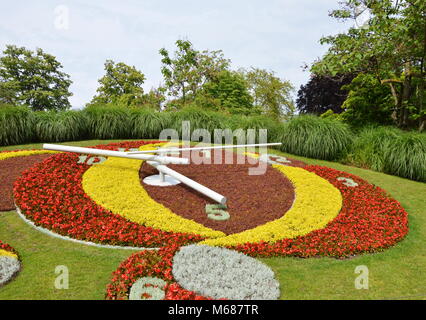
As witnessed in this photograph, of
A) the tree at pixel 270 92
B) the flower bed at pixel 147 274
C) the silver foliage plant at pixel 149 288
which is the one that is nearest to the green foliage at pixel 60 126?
the flower bed at pixel 147 274

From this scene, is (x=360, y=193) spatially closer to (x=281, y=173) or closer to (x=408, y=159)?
(x=281, y=173)

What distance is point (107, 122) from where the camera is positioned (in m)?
13.3

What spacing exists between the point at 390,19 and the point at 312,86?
2499cm

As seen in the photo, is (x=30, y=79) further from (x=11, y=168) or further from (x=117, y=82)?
(x=11, y=168)

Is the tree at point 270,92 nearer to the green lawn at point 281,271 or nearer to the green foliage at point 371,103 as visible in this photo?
the green foliage at point 371,103

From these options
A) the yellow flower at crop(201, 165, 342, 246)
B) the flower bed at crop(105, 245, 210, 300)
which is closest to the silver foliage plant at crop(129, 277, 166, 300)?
the flower bed at crop(105, 245, 210, 300)

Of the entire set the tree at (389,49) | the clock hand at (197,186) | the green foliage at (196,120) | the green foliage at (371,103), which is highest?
the tree at (389,49)

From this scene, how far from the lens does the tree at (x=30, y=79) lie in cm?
3756

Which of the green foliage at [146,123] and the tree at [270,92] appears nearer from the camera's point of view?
the green foliage at [146,123]

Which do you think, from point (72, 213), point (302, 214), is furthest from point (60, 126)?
point (302, 214)

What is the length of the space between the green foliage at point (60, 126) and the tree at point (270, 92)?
23.0 metres

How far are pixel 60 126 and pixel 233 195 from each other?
368 inches

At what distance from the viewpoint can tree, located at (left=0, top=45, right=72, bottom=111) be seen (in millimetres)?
37562
